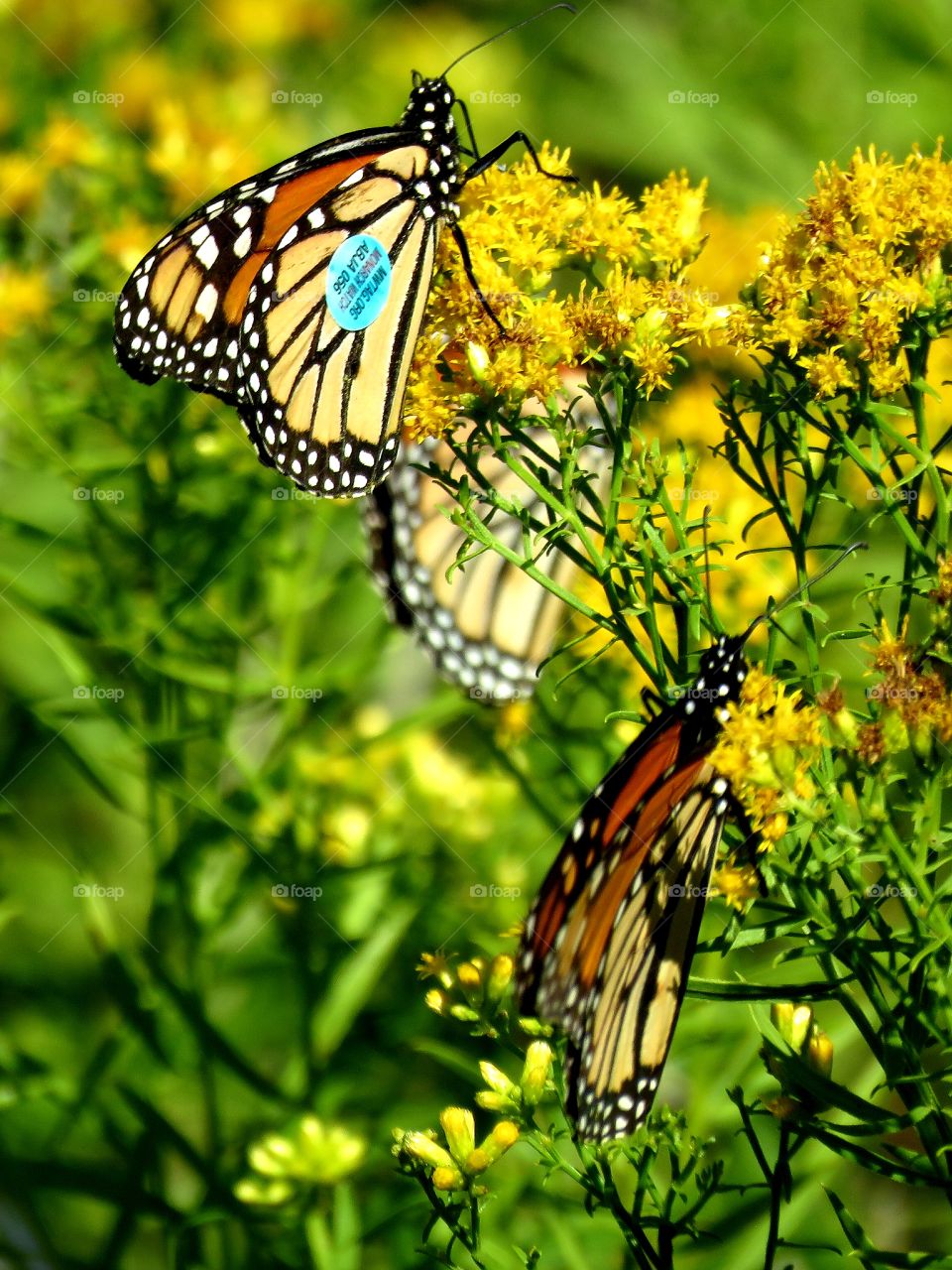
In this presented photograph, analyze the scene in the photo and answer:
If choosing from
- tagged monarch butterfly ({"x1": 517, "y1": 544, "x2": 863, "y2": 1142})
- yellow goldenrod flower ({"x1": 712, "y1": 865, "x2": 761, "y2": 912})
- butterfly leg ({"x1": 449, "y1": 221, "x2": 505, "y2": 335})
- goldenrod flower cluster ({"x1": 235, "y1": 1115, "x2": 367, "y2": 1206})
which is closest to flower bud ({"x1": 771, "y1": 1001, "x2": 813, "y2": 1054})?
tagged monarch butterfly ({"x1": 517, "y1": 544, "x2": 863, "y2": 1142})

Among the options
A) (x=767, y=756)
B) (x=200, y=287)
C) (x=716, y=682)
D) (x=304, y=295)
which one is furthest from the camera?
(x=200, y=287)

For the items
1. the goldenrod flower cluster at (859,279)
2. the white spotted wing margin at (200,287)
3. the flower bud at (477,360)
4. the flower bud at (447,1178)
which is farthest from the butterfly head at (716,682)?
the white spotted wing margin at (200,287)

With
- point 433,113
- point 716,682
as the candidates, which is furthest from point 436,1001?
point 433,113

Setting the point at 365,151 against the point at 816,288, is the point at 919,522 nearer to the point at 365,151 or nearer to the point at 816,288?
the point at 816,288

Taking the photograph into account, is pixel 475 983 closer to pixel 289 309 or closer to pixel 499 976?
pixel 499 976

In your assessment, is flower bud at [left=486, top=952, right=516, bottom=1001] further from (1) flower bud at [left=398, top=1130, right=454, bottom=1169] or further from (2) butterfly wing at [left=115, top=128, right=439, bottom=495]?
(2) butterfly wing at [left=115, top=128, right=439, bottom=495]

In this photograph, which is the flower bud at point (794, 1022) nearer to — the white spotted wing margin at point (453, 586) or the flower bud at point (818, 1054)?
the flower bud at point (818, 1054)
